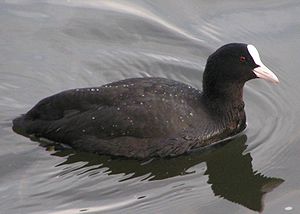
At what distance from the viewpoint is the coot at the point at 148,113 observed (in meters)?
8.55

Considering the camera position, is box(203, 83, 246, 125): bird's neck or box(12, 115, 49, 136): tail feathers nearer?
box(12, 115, 49, 136): tail feathers

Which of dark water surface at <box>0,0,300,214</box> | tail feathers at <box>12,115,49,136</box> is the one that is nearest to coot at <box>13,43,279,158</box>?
tail feathers at <box>12,115,49,136</box>

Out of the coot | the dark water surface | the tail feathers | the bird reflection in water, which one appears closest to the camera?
the dark water surface

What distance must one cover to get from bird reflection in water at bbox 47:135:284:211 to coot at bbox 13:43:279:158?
81 millimetres

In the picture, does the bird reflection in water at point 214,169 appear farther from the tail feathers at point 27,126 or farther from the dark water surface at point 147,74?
the tail feathers at point 27,126

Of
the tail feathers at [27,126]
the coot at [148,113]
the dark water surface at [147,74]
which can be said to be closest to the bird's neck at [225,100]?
the coot at [148,113]

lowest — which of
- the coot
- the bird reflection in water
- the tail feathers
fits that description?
the bird reflection in water

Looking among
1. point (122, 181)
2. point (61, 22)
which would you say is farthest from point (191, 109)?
point (61, 22)

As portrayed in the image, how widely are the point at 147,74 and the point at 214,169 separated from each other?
1.68m

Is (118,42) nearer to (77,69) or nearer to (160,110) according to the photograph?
(77,69)

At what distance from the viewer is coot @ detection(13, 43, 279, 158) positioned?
28.0ft

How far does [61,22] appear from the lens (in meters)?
10.8

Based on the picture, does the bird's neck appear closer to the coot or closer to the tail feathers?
the coot

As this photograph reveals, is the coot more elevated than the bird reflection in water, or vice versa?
the coot
